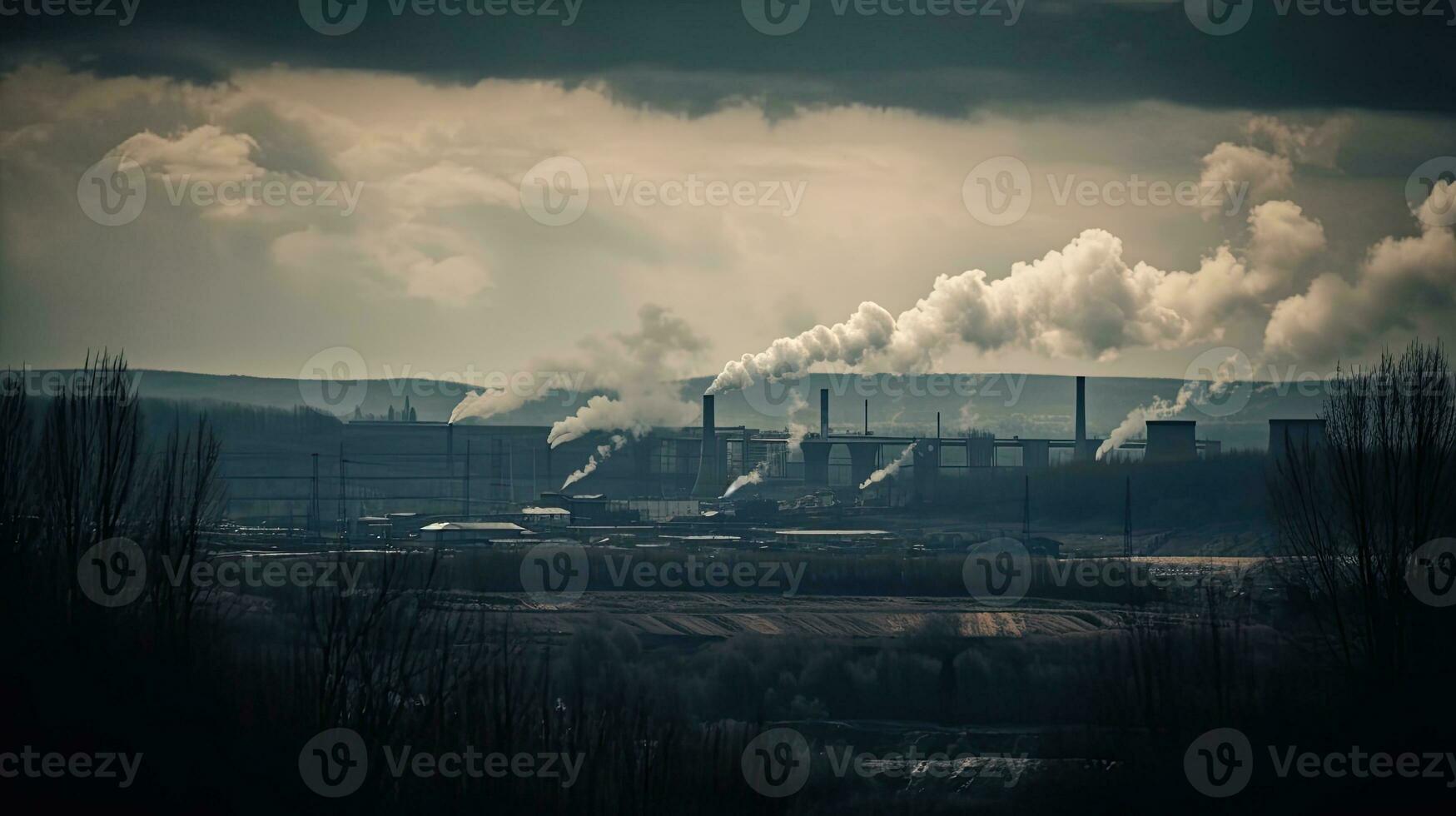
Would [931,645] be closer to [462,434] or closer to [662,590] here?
[662,590]

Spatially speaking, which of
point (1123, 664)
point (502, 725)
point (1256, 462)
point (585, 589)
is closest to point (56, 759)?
point (502, 725)

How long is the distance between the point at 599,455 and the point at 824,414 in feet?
57.0
